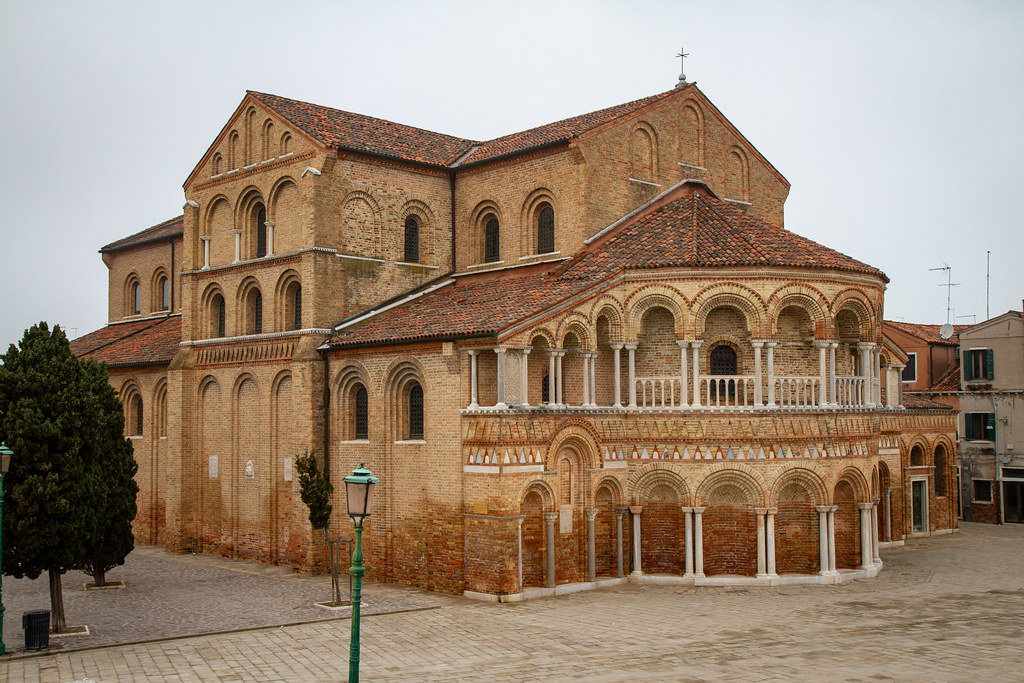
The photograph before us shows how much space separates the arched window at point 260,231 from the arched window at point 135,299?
1281cm

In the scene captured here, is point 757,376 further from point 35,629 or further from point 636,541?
point 35,629

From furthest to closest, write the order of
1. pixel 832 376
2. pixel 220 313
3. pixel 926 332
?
pixel 926 332 → pixel 220 313 → pixel 832 376

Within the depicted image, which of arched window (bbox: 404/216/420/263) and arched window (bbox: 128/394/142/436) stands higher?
arched window (bbox: 404/216/420/263)

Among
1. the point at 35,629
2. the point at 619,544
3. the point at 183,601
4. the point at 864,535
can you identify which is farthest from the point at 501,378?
the point at 35,629

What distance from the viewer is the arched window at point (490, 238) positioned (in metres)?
30.5

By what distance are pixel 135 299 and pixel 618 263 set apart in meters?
24.4

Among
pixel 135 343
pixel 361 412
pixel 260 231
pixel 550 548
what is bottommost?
pixel 550 548

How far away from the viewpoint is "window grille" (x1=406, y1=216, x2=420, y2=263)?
3059 centimetres

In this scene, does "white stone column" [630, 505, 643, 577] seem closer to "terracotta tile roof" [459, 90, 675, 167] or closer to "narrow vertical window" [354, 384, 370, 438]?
"narrow vertical window" [354, 384, 370, 438]

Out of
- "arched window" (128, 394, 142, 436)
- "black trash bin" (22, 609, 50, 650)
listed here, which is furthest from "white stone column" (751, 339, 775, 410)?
"arched window" (128, 394, 142, 436)

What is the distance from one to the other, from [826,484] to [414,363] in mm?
10332

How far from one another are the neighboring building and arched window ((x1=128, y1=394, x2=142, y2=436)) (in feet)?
101

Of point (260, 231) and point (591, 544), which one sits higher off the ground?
point (260, 231)

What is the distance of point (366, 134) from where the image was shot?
30.4 m
